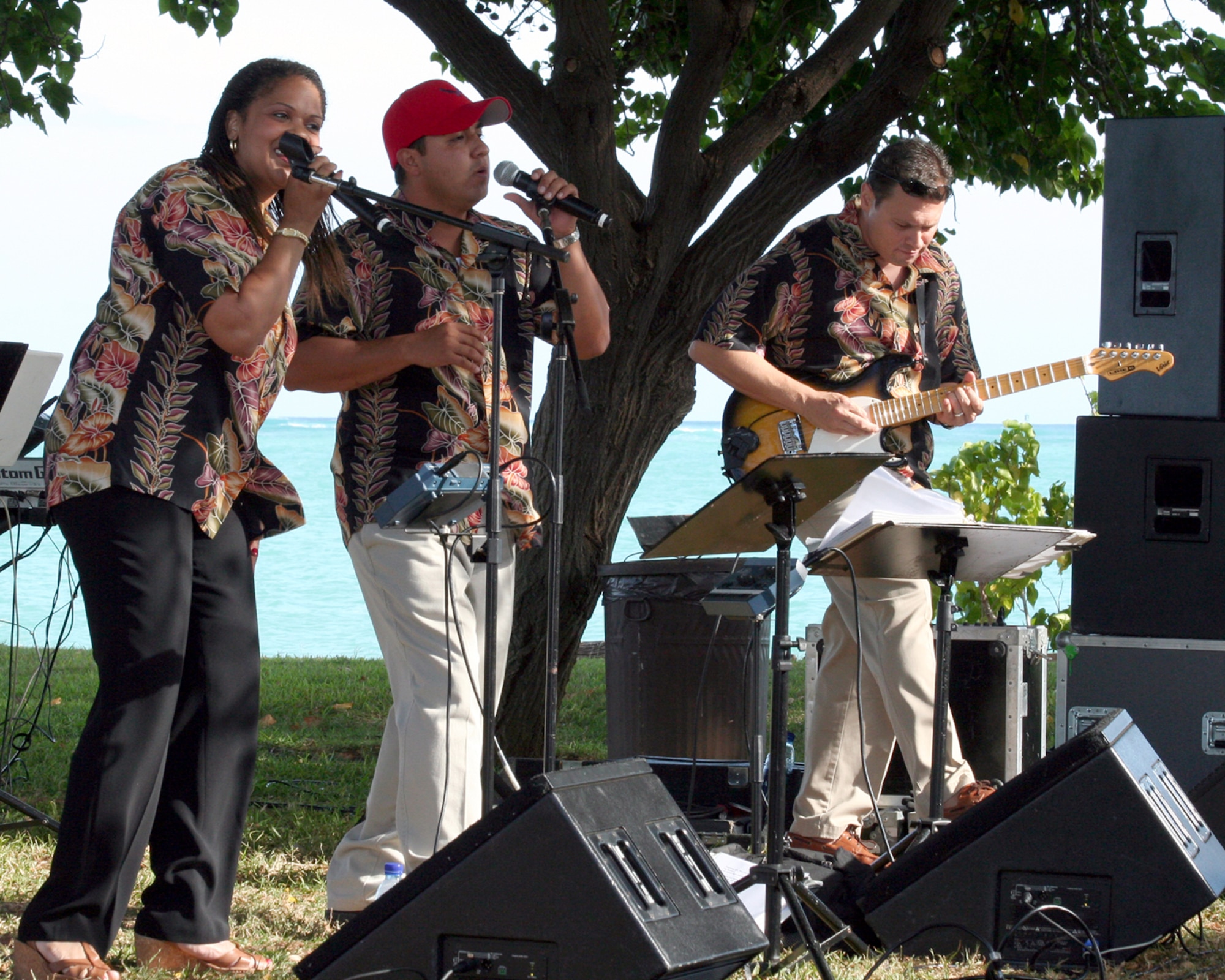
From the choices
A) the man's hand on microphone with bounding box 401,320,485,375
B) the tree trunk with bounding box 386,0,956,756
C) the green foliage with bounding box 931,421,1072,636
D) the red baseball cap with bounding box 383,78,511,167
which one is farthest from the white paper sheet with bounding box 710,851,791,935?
the green foliage with bounding box 931,421,1072,636

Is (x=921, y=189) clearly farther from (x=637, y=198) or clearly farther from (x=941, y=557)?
(x=637, y=198)

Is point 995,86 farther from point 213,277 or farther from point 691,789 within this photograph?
point 213,277

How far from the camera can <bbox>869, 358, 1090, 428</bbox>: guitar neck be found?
12.5ft

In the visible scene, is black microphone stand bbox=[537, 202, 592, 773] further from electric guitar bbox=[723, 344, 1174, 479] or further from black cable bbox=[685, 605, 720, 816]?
black cable bbox=[685, 605, 720, 816]

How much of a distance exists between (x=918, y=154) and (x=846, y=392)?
25.5 inches

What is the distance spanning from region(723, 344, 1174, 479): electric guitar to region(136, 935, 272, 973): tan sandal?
1.78 m

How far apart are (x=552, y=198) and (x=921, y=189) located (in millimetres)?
1273

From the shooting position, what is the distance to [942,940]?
2711 mm

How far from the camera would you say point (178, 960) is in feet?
8.69

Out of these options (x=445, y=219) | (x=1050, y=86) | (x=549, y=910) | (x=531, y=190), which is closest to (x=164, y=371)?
(x=445, y=219)

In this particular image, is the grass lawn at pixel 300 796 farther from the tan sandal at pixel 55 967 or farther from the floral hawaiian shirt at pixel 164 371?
the floral hawaiian shirt at pixel 164 371

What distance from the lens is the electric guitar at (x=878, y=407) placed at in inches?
150

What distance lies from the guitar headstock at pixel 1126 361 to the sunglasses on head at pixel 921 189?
0.68 m

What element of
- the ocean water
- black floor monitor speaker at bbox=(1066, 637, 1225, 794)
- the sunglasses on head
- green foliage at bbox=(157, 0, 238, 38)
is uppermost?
green foliage at bbox=(157, 0, 238, 38)
